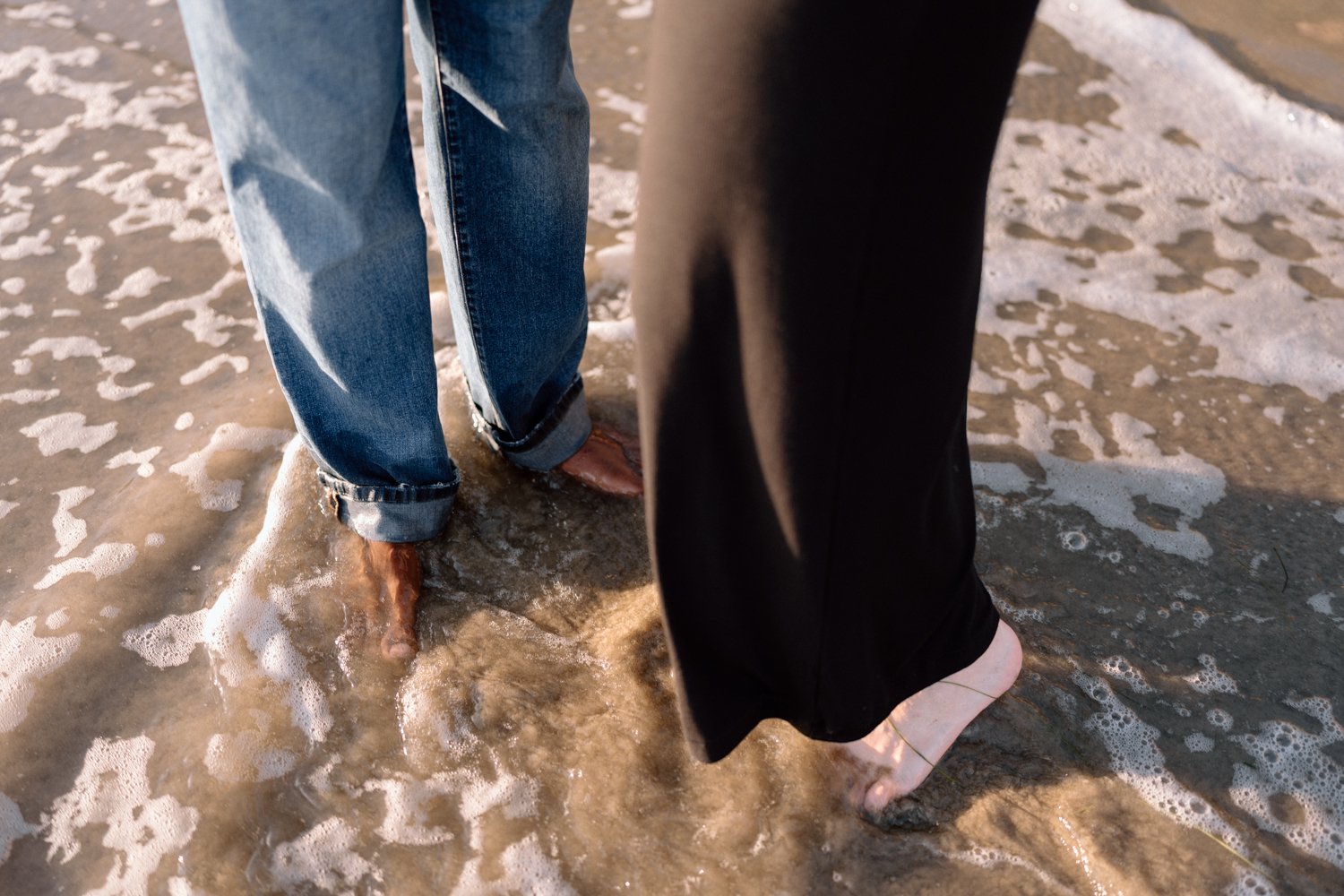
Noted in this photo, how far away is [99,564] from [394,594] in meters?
0.55

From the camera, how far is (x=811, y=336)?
892 mm

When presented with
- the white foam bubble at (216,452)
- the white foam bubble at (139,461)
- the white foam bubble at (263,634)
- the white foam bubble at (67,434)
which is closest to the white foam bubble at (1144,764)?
the white foam bubble at (263,634)

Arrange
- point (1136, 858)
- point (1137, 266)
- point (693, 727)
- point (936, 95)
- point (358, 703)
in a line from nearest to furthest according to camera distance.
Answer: point (936, 95), point (693, 727), point (1136, 858), point (358, 703), point (1137, 266)

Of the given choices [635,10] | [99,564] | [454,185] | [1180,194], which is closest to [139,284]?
[99,564]

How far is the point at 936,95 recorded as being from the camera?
0.80 meters

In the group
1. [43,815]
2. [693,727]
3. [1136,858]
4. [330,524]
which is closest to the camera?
[693,727]

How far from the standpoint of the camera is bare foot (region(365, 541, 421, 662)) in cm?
153

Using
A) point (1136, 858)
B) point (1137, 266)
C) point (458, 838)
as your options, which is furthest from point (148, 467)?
point (1137, 266)

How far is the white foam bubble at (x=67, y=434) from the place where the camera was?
6.28ft

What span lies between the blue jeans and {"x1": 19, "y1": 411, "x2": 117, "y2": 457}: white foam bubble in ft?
2.24

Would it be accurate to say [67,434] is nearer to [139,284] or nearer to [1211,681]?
[139,284]

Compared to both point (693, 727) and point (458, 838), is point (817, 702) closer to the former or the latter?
point (693, 727)

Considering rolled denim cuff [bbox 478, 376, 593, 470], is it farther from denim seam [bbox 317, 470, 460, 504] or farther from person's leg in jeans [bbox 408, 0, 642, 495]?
denim seam [bbox 317, 470, 460, 504]

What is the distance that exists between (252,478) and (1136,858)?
158cm
